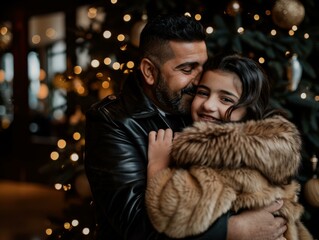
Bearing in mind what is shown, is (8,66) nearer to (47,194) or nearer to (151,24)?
(47,194)

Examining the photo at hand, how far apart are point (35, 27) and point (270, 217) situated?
8.24 m

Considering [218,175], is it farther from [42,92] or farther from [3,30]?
[42,92]

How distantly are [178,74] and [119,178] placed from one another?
0.53 m

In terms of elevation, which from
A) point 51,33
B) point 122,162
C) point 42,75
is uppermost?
point 122,162

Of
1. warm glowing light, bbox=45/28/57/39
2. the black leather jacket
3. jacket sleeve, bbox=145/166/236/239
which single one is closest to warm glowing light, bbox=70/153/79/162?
the black leather jacket

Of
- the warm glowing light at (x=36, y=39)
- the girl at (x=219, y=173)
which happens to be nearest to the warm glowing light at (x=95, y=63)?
the girl at (x=219, y=173)

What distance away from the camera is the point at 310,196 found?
337 centimetres

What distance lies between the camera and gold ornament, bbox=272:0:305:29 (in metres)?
3.24

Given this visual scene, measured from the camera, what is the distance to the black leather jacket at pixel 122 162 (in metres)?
1.65

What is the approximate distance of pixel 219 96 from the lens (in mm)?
1871

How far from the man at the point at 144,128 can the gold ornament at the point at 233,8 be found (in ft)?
5.08

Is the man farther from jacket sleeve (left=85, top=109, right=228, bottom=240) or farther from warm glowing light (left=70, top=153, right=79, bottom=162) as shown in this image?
warm glowing light (left=70, top=153, right=79, bottom=162)

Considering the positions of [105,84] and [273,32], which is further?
[105,84]

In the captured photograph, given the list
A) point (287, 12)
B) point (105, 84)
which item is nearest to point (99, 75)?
point (105, 84)
